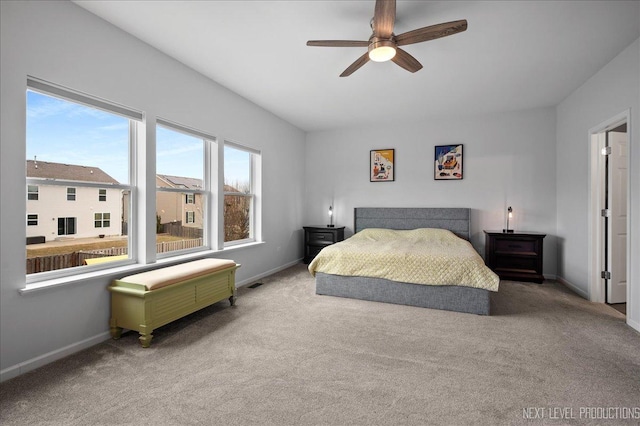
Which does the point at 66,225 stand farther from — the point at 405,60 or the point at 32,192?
the point at 405,60

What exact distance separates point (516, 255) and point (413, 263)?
2.29 meters

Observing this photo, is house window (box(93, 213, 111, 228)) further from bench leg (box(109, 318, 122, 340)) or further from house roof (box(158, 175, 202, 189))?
bench leg (box(109, 318, 122, 340))

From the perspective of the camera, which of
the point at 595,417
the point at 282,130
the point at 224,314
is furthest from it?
the point at 282,130

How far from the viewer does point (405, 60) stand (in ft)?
8.98

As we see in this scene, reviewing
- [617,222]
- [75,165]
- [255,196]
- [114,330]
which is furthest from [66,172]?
[617,222]

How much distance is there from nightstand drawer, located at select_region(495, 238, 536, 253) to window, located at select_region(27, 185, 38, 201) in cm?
560

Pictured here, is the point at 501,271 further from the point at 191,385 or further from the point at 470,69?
the point at 191,385

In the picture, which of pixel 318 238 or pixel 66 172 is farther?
pixel 318 238

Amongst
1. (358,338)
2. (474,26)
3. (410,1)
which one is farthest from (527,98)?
(358,338)

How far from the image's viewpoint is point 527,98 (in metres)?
4.41

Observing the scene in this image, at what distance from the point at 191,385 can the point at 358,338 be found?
4.49 ft

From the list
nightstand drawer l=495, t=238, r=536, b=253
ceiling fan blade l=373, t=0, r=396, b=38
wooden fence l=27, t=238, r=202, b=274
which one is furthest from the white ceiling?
nightstand drawer l=495, t=238, r=536, b=253

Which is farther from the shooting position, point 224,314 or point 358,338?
point 224,314

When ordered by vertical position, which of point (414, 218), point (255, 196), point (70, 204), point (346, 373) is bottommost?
point (346, 373)
